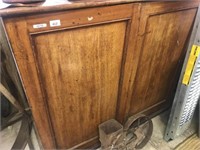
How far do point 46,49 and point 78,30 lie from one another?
0.17 meters

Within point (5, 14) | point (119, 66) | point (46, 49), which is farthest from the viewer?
point (119, 66)

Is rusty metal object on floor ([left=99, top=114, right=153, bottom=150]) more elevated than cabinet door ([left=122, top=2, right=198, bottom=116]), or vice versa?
cabinet door ([left=122, top=2, right=198, bottom=116])

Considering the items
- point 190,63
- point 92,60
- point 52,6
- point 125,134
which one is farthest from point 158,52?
point 52,6

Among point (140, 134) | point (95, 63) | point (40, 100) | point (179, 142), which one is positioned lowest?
point (179, 142)

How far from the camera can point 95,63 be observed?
0.99 m

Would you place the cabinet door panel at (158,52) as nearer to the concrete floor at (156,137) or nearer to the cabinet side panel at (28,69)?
the concrete floor at (156,137)

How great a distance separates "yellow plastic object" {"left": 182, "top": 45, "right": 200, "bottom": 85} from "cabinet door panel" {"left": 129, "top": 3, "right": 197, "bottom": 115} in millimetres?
217

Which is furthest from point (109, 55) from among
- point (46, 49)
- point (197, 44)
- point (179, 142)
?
point (179, 142)

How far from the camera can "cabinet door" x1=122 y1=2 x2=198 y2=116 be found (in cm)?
106

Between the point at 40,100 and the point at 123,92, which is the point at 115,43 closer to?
the point at 123,92

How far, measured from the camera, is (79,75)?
969 mm

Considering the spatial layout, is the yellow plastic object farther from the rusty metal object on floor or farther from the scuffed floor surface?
the scuffed floor surface

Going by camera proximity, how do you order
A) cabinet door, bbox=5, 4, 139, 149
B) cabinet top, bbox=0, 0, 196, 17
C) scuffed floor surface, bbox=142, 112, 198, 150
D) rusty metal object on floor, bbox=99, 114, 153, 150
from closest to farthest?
1. cabinet top, bbox=0, 0, 196, 17
2. cabinet door, bbox=5, 4, 139, 149
3. rusty metal object on floor, bbox=99, 114, 153, 150
4. scuffed floor surface, bbox=142, 112, 198, 150

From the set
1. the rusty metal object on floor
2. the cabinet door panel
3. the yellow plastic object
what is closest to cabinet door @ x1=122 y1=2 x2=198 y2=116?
the cabinet door panel
